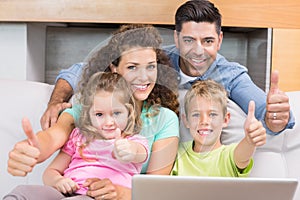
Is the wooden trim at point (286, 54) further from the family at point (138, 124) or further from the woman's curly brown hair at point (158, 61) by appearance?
the woman's curly brown hair at point (158, 61)

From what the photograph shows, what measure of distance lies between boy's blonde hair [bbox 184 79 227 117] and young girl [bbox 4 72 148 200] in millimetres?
141

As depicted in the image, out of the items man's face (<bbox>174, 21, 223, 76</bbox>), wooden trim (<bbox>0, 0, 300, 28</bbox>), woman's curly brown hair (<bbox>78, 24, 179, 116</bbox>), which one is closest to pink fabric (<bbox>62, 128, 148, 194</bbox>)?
woman's curly brown hair (<bbox>78, 24, 179, 116</bbox>)

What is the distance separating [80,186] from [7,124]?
38 centimetres

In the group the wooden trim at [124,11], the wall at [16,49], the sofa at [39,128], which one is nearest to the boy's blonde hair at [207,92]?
the sofa at [39,128]

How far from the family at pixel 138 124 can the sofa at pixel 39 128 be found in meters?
0.12

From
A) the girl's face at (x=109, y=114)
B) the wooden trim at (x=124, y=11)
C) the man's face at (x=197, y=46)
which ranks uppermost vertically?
the wooden trim at (x=124, y=11)

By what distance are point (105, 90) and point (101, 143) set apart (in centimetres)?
13

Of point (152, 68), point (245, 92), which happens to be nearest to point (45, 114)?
point (152, 68)

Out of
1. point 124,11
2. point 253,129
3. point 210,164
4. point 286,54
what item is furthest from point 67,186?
point 286,54

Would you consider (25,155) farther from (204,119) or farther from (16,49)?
(16,49)

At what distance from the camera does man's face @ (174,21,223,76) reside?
130cm

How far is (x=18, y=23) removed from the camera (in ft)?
6.86

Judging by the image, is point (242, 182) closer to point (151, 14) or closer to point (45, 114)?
point (45, 114)

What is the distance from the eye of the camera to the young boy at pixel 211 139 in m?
1.28
